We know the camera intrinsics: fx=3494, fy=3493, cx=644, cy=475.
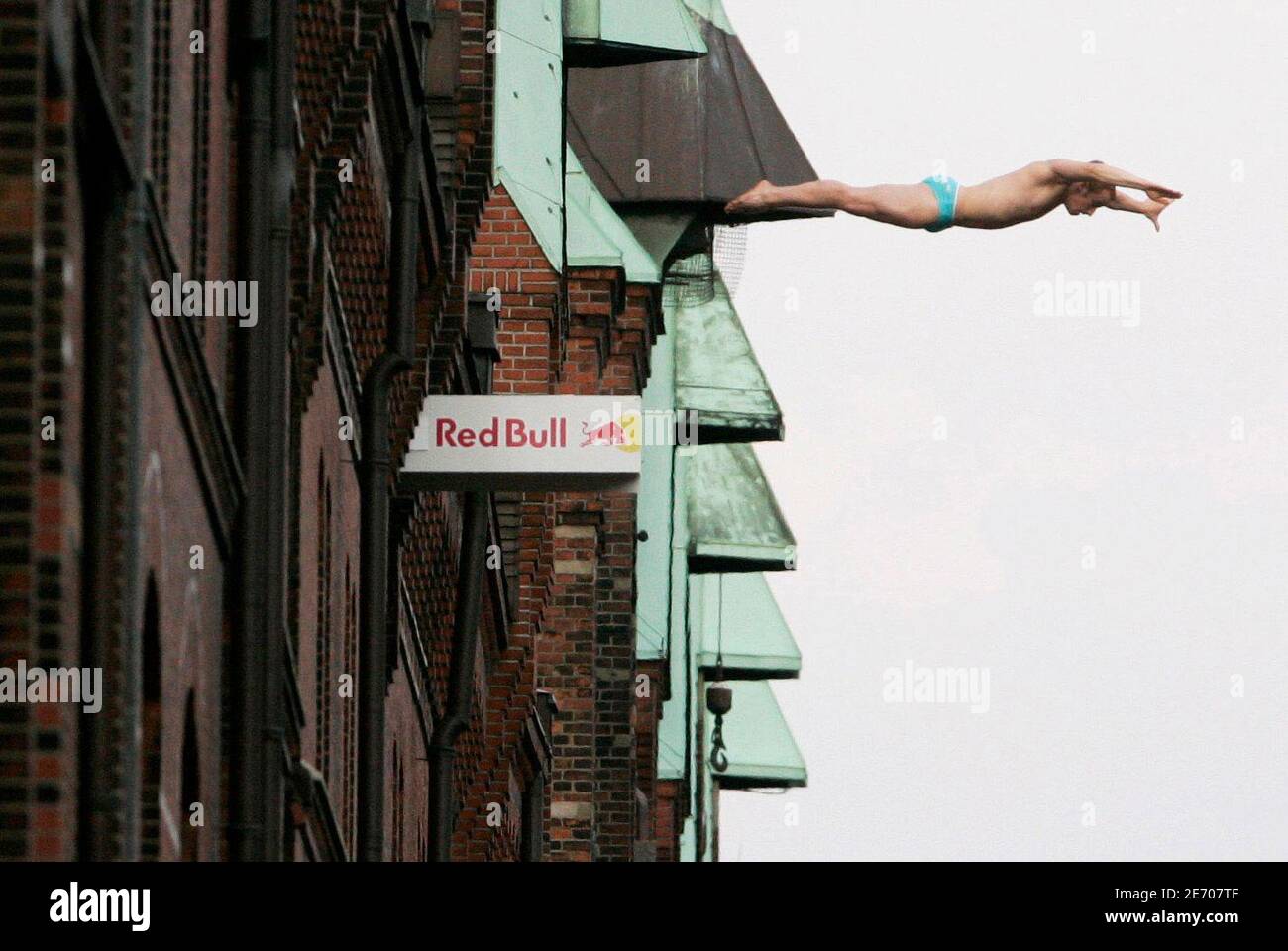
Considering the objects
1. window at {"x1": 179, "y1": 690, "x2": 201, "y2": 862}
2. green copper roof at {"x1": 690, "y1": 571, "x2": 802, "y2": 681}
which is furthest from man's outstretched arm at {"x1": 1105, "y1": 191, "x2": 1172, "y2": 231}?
green copper roof at {"x1": 690, "y1": 571, "x2": 802, "y2": 681}

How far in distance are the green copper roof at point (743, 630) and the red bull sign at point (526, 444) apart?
29.5 metres

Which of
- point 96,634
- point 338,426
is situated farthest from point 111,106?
point 338,426

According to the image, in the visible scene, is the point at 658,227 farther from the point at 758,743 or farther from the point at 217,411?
the point at 758,743

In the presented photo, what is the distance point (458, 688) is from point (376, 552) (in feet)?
18.3

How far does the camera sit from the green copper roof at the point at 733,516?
4678 centimetres

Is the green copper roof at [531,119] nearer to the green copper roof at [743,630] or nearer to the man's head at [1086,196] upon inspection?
the man's head at [1086,196]

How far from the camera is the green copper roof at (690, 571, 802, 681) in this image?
52625mm

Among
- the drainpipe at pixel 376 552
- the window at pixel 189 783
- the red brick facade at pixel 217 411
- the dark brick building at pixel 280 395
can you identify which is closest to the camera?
the red brick facade at pixel 217 411

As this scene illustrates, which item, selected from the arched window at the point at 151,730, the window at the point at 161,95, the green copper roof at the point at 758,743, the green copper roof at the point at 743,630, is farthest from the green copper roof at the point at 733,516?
the arched window at the point at 151,730

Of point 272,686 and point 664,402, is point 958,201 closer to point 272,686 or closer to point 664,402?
point 272,686
